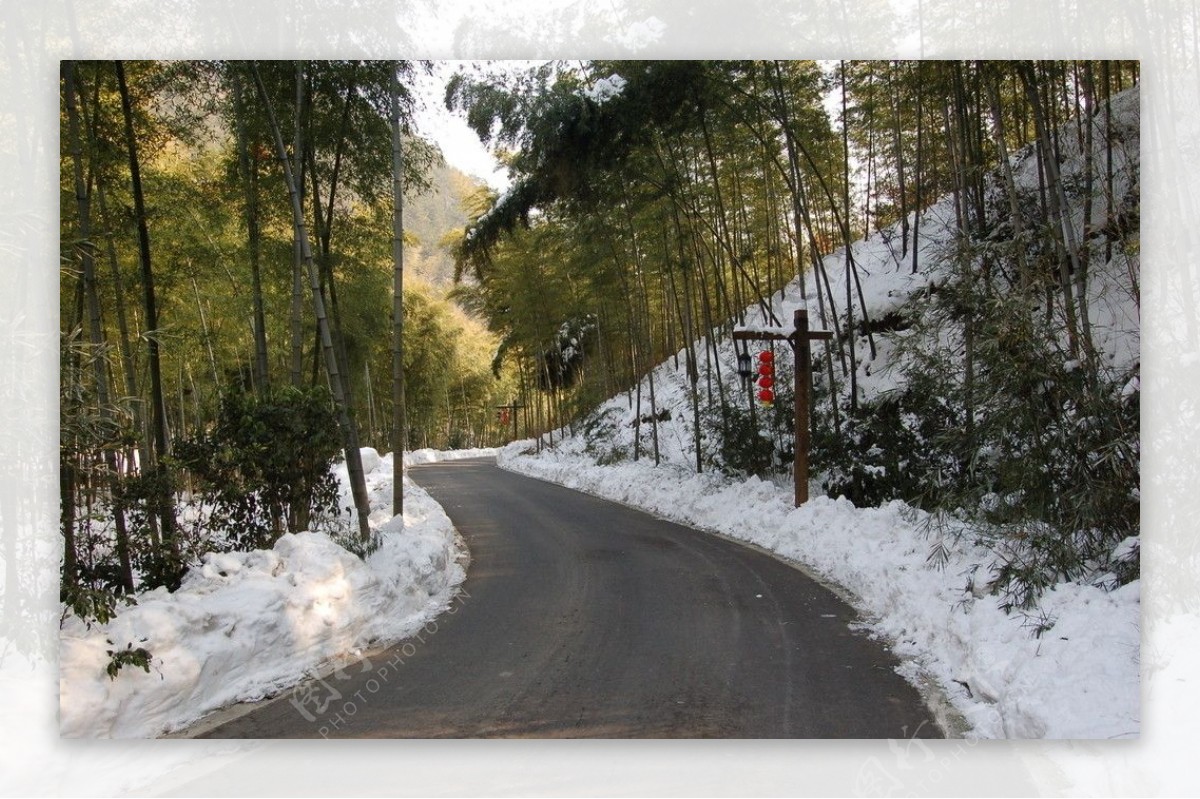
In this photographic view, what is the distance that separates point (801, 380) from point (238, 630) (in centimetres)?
540

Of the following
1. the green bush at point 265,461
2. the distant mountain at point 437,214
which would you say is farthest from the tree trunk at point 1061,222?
the green bush at point 265,461

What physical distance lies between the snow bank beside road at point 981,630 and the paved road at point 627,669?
216mm

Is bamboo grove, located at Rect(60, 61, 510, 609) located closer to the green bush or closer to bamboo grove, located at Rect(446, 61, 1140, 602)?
the green bush

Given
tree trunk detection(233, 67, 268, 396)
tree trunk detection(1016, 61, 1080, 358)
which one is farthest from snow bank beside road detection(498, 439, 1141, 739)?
tree trunk detection(233, 67, 268, 396)

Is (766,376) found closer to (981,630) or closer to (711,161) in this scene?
(711,161)

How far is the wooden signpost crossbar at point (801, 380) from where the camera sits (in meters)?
7.21

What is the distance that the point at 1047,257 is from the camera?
399 centimetres

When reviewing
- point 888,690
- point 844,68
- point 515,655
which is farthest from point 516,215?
point 888,690

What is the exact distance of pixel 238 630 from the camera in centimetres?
345

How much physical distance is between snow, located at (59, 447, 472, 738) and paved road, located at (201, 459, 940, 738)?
0.73 feet

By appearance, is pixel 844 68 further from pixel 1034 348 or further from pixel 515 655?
pixel 515 655

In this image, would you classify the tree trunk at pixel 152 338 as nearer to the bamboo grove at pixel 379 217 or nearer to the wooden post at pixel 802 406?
the bamboo grove at pixel 379 217

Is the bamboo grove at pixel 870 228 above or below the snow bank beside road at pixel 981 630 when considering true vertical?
above

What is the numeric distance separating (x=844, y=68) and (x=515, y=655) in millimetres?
6417
